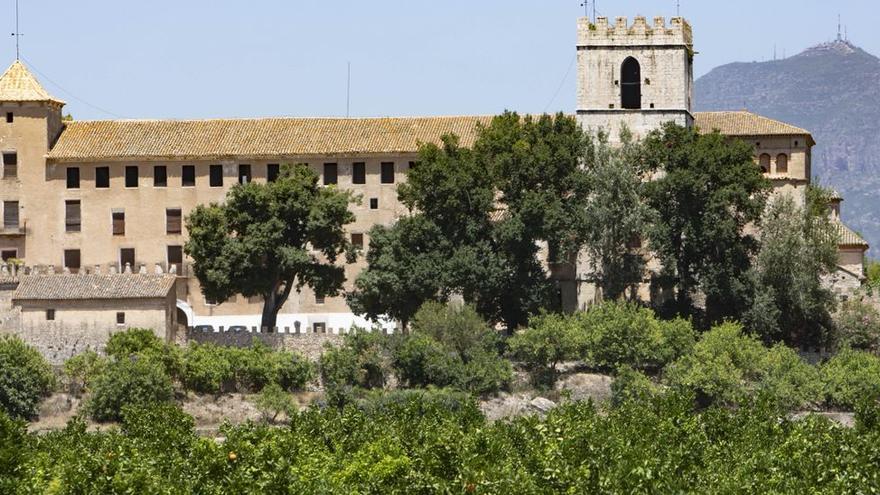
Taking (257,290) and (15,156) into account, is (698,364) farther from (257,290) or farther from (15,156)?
(15,156)

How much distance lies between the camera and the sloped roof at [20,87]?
89312 millimetres

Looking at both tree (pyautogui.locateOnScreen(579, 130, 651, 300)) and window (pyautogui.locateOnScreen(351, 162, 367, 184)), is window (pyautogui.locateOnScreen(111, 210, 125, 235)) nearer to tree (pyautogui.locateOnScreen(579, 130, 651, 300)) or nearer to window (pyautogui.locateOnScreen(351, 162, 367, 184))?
window (pyautogui.locateOnScreen(351, 162, 367, 184))

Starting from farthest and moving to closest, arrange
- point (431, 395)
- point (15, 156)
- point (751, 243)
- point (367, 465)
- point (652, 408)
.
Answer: point (15, 156)
point (751, 243)
point (431, 395)
point (652, 408)
point (367, 465)

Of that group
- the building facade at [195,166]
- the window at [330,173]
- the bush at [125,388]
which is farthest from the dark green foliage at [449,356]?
the window at [330,173]

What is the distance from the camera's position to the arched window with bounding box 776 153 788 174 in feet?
300

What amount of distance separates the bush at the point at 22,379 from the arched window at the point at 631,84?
2278 cm

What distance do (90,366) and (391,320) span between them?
34.9 feet

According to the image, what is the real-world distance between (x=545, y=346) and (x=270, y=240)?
9.49 metres

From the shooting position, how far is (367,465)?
56031 mm

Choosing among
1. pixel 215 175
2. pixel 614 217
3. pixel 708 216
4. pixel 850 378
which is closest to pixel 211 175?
pixel 215 175

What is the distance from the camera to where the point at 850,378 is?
79.3 metres

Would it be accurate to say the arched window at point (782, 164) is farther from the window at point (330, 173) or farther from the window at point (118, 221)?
the window at point (118, 221)

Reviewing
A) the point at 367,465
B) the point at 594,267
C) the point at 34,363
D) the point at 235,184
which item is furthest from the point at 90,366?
the point at 367,465

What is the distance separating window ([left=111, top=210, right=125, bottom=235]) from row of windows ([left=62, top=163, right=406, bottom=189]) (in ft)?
3.22
